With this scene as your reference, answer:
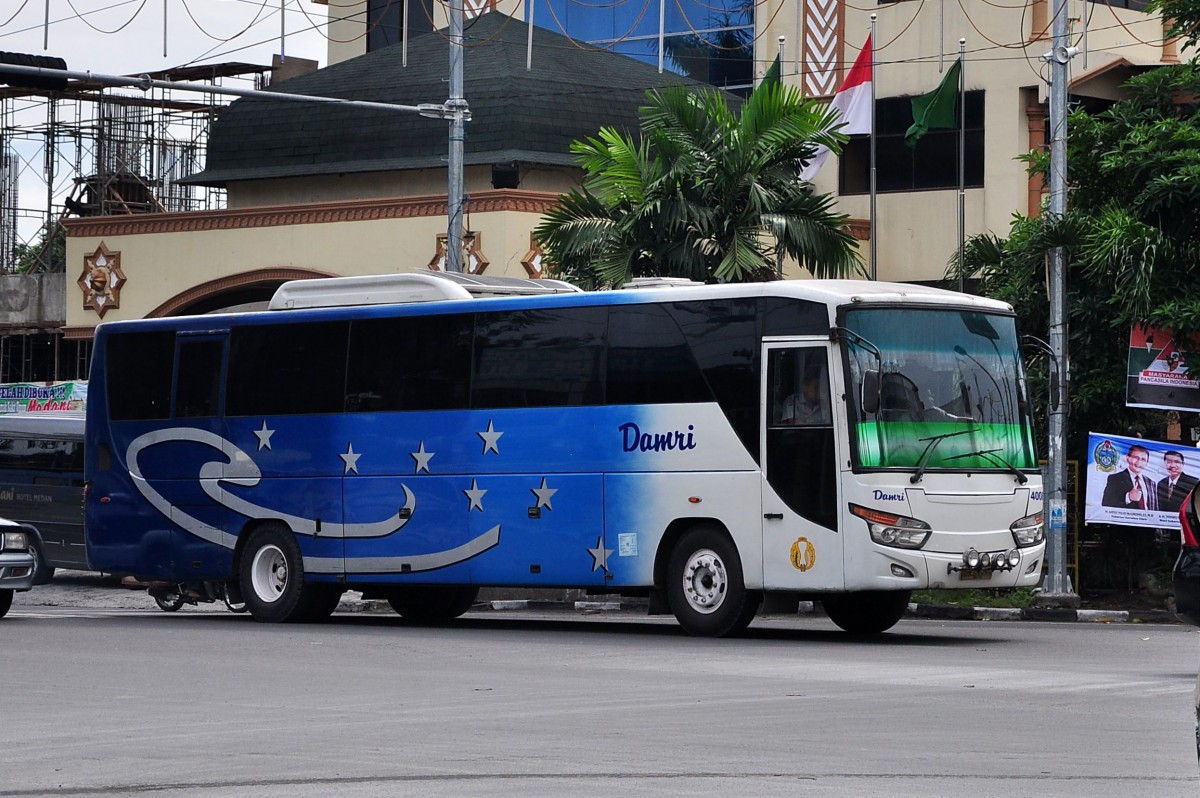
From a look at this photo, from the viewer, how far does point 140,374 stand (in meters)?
22.0

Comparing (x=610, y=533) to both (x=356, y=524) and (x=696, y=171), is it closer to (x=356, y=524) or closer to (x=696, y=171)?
(x=356, y=524)

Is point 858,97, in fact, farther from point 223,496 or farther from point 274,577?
point 274,577

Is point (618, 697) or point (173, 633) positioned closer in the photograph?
point (618, 697)

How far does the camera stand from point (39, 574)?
21984mm

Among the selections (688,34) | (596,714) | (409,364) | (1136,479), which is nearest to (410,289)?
(409,364)

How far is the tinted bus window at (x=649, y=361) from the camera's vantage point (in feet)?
58.8

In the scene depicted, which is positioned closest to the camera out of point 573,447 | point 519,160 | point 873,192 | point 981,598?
point 573,447

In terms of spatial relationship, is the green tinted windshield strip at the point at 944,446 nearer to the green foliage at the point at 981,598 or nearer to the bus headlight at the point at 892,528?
the bus headlight at the point at 892,528

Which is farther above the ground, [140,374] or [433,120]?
[433,120]

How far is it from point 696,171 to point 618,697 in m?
14.6

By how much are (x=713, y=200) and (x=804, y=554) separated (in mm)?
9935

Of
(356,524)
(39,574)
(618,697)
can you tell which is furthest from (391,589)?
(618,697)

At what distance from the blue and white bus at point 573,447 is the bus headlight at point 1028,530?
27 mm

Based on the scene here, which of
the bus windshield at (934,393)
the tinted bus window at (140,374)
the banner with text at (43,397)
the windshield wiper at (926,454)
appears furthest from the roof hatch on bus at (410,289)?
the banner with text at (43,397)
